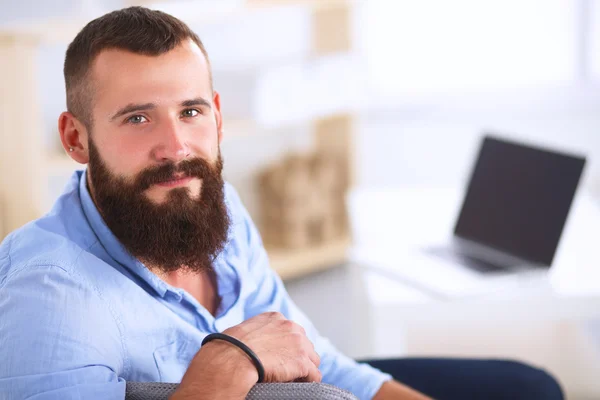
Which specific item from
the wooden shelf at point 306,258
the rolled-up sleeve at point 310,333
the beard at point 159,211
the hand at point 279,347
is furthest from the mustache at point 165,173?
the wooden shelf at point 306,258

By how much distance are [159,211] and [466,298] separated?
86cm

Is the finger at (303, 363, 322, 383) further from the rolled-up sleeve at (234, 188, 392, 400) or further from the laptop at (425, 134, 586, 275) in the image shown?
the laptop at (425, 134, 586, 275)

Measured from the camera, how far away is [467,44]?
3.85 metres

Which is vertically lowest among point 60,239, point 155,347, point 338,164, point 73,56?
point 338,164

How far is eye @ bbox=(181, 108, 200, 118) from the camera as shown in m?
1.11

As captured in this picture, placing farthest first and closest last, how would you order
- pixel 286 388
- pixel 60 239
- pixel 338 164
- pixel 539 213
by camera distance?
1. pixel 338 164
2. pixel 539 213
3. pixel 60 239
4. pixel 286 388

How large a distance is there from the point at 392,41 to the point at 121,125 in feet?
9.62

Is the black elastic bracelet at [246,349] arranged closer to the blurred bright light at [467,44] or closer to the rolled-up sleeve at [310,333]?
the rolled-up sleeve at [310,333]

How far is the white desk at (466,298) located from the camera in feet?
5.74

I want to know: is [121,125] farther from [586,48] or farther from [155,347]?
[586,48]

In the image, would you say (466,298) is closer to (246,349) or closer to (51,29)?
(246,349)

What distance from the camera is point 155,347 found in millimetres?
1073

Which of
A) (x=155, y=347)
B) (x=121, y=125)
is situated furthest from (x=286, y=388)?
(x=121, y=125)

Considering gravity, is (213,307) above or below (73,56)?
below
